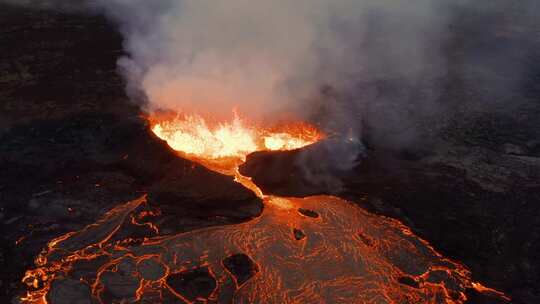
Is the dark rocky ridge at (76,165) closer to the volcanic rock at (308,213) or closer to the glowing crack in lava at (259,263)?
the glowing crack in lava at (259,263)

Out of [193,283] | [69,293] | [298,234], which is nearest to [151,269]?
[193,283]

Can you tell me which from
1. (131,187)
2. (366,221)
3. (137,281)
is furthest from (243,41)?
(137,281)

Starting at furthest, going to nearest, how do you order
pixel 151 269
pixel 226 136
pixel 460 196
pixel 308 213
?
1. pixel 226 136
2. pixel 460 196
3. pixel 308 213
4. pixel 151 269

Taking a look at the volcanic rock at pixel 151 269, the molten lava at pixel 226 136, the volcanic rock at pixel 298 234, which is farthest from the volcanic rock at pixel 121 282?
the molten lava at pixel 226 136

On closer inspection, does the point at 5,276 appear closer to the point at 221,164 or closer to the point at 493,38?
the point at 221,164

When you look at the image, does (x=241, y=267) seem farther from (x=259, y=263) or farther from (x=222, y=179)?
(x=222, y=179)

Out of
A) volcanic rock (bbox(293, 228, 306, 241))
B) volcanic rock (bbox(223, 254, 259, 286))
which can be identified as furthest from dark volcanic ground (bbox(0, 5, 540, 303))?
volcanic rock (bbox(223, 254, 259, 286))
